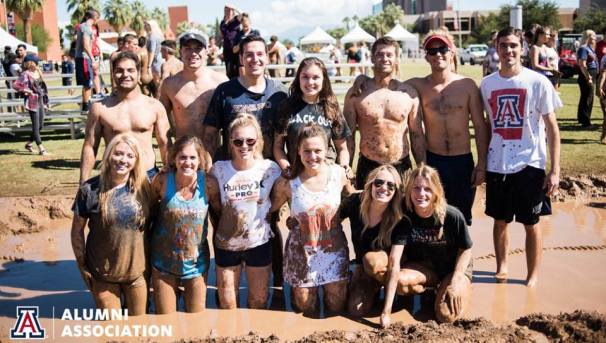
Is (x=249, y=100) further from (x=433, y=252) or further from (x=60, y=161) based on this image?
(x=60, y=161)

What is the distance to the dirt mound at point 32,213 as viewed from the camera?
308 inches

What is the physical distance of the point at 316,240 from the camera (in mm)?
4746

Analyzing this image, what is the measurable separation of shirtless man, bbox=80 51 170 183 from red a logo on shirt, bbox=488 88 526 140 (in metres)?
2.87

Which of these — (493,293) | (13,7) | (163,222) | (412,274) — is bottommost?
(493,293)

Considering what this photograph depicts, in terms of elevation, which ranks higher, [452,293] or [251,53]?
[251,53]

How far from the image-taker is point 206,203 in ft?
15.6

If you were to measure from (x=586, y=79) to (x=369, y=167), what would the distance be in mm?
→ 9113

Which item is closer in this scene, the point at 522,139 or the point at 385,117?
the point at 522,139

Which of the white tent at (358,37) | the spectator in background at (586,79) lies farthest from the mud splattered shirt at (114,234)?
the white tent at (358,37)

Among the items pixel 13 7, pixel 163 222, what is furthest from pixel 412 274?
pixel 13 7

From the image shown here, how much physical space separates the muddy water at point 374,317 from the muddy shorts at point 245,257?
38 centimetres

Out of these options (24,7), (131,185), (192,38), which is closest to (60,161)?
(192,38)

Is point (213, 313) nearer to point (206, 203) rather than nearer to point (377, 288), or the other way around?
point (206, 203)

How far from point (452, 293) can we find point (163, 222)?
87.7 inches
